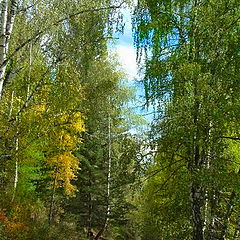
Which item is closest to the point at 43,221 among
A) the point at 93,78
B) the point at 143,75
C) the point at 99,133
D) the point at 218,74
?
the point at 99,133

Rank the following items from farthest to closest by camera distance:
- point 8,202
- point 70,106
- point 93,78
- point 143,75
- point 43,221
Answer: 1. point 93,78
2. point 43,221
3. point 8,202
4. point 70,106
5. point 143,75

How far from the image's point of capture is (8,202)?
11516 millimetres

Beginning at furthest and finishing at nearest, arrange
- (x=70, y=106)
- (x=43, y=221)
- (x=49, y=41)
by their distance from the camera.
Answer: (x=43, y=221) < (x=49, y=41) < (x=70, y=106)

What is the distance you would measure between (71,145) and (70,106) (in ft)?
23.3

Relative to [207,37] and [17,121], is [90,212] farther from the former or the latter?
[207,37]

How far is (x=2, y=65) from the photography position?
503 cm

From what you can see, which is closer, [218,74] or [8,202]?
[218,74]

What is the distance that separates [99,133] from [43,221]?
5.08 m

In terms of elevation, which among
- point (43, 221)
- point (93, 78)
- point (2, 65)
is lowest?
point (43, 221)

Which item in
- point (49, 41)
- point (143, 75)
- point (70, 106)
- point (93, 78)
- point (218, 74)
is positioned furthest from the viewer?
point (93, 78)

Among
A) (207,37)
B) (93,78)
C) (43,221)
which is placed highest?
(93,78)

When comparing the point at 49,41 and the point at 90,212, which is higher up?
the point at 49,41

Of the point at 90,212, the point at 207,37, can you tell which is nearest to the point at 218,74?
the point at 207,37

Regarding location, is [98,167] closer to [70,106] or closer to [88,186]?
[88,186]
